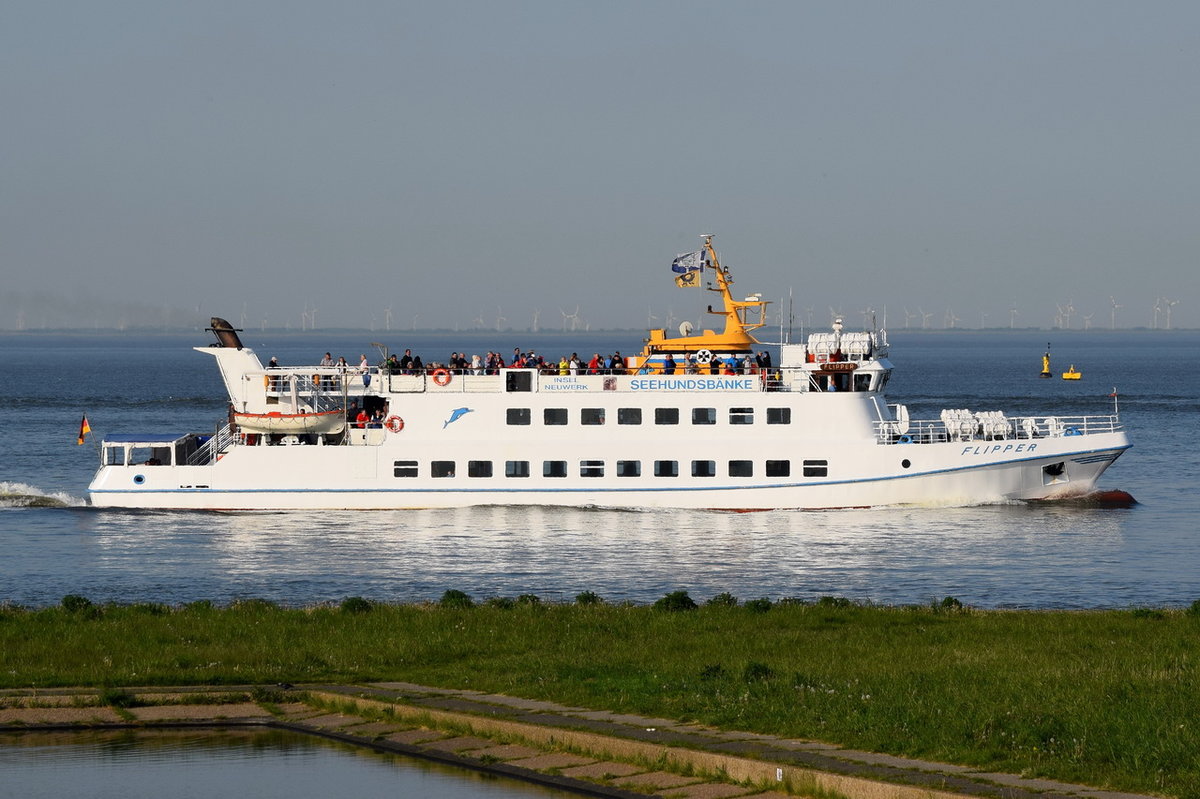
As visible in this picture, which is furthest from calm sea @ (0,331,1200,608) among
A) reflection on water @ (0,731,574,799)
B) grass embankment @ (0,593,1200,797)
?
reflection on water @ (0,731,574,799)

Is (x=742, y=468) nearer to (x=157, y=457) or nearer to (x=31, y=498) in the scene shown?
(x=157, y=457)

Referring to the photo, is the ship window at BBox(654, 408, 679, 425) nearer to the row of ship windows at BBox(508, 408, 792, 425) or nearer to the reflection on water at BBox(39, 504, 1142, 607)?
the row of ship windows at BBox(508, 408, 792, 425)

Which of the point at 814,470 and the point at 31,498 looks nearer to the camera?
the point at 814,470

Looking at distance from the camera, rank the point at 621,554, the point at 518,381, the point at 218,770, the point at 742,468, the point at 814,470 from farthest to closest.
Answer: the point at 518,381, the point at 742,468, the point at 814,470, the point at 621,554, the point at 218,770

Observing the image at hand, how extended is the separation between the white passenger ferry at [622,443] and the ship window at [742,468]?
0.14ft

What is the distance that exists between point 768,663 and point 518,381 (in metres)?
27.4

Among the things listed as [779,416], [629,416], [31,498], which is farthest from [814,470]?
[31,498]

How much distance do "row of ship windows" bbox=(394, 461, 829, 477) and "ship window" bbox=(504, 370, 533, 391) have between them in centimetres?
226

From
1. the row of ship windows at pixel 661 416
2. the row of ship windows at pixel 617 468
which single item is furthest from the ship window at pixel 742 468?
the row of ship windows at pixel 661 416

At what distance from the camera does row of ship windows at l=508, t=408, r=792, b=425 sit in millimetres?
45688

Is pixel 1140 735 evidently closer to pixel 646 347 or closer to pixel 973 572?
pixel 973 572

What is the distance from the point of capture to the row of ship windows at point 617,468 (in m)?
45.7

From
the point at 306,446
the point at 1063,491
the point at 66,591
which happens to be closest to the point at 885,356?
the point at 1063,491

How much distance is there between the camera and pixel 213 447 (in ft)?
157
